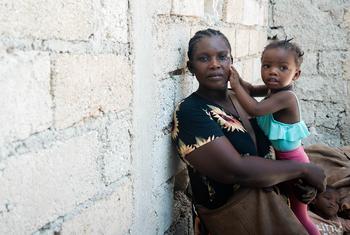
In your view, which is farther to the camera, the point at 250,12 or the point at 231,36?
the point at 250,12

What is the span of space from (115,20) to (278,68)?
37.4 inches

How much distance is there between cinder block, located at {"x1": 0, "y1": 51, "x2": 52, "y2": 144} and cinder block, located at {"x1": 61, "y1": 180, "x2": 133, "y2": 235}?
357mm

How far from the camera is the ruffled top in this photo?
6.74 ft

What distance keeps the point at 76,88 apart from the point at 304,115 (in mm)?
3445

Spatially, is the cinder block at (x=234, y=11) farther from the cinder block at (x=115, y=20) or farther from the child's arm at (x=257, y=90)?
the cinder block at (x=115, y=20)

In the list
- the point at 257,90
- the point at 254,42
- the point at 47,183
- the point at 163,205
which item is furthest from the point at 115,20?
the point at 254,42

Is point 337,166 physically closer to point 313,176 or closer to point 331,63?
point 313,176

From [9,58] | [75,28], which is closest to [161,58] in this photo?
[75,28]

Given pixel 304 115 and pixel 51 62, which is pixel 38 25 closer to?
pixel 51 62

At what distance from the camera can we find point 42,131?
3.78 feet

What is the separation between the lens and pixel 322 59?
163 inches

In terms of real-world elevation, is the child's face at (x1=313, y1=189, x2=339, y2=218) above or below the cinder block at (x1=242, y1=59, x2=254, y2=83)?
below

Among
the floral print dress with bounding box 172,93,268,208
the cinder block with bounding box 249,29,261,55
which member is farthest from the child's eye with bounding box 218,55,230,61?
the cinder block with bounding box 249,29,261,55

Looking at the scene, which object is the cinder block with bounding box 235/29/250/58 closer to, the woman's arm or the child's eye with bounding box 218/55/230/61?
the child's eye with bounding box 218/55/230/61
